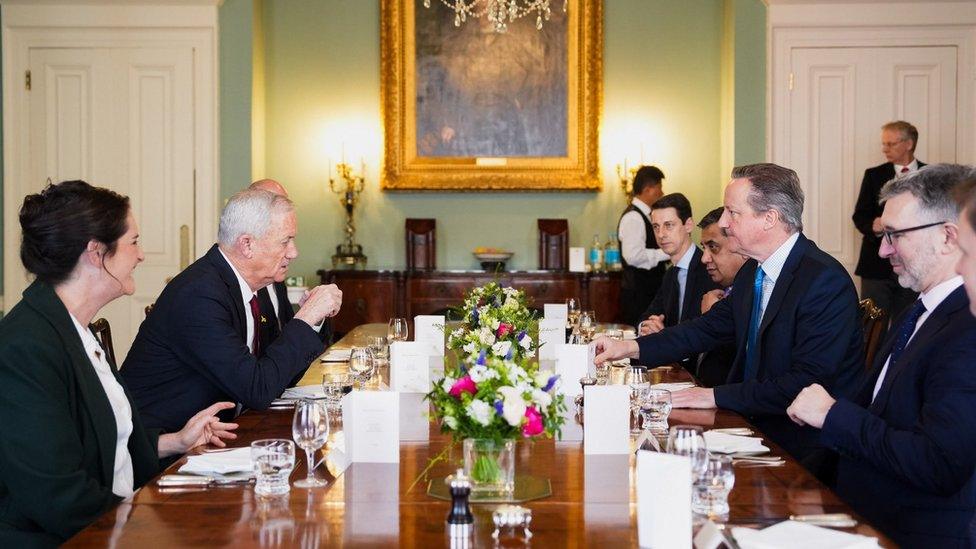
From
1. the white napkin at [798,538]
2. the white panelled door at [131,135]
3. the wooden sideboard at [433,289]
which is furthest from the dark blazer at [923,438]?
the white panelled door at [131,135]

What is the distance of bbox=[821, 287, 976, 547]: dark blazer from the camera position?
2.50m

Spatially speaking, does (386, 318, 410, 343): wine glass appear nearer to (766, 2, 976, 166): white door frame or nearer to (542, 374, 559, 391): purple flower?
(542, 374, 559, 391): purple flower

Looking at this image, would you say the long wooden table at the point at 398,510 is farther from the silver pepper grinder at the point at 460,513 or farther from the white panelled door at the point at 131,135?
the white panelled door at the point at 131,135

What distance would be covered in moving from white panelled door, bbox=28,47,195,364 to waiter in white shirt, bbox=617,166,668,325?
3338 mm

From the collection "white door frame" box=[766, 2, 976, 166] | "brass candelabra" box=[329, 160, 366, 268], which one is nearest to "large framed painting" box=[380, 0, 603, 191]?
"brass candelabra" box=[329, 160, 366, 268]

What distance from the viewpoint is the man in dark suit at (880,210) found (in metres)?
7.58

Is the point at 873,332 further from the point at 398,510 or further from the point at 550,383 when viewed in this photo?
the point at 398,510

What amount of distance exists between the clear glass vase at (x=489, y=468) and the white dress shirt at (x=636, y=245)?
18.4ft

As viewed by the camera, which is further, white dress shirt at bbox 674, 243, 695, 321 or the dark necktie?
white dress shirt at bbox 674, 243, 695, 321

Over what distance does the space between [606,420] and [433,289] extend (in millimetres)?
5760

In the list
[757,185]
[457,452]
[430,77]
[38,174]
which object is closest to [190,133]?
[38,174]

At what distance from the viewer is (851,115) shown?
8.40m

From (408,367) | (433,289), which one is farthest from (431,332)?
(433,289)

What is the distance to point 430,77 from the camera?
29.4 ft
